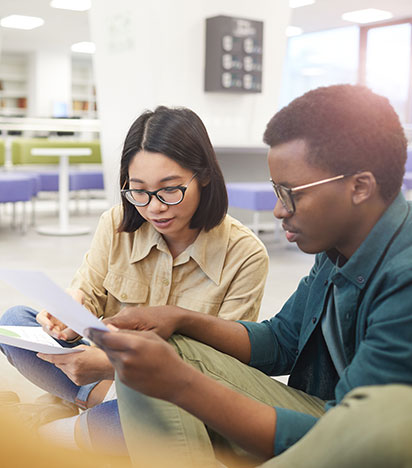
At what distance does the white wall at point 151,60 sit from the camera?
516 centimetres

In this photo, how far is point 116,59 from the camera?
5.30 meters

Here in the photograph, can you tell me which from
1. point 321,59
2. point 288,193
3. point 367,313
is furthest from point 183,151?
point 321,59

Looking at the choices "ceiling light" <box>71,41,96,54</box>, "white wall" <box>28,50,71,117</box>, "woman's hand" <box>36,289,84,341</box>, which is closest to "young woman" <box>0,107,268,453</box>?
"woman's hand" <box>36,289,84,341</box>

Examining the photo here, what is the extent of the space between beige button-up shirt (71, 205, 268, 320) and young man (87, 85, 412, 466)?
1.25ft

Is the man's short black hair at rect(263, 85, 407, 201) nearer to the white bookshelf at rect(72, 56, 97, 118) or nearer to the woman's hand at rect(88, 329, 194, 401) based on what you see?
the woman's hand at rect(88, 329, 194, 401)

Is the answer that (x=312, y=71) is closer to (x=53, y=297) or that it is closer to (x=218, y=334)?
(x=218, y=334)

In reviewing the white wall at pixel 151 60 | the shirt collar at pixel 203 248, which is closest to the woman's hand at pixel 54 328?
the shirt collar at pixel 203 248

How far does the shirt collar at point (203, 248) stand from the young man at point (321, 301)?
1.36 feet

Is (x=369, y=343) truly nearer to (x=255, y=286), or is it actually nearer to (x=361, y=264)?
(x=361, y=264)

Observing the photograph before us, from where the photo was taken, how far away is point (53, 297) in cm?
88

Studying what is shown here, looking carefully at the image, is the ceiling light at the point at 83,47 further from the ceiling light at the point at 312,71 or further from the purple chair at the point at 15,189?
the purple chair at the point at 15,189

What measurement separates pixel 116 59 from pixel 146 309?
448 cm

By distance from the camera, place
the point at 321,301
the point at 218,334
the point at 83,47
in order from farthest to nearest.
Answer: the point at 83,47
the point at 218,334
the point at 321,301

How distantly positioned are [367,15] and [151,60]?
5.70 m
